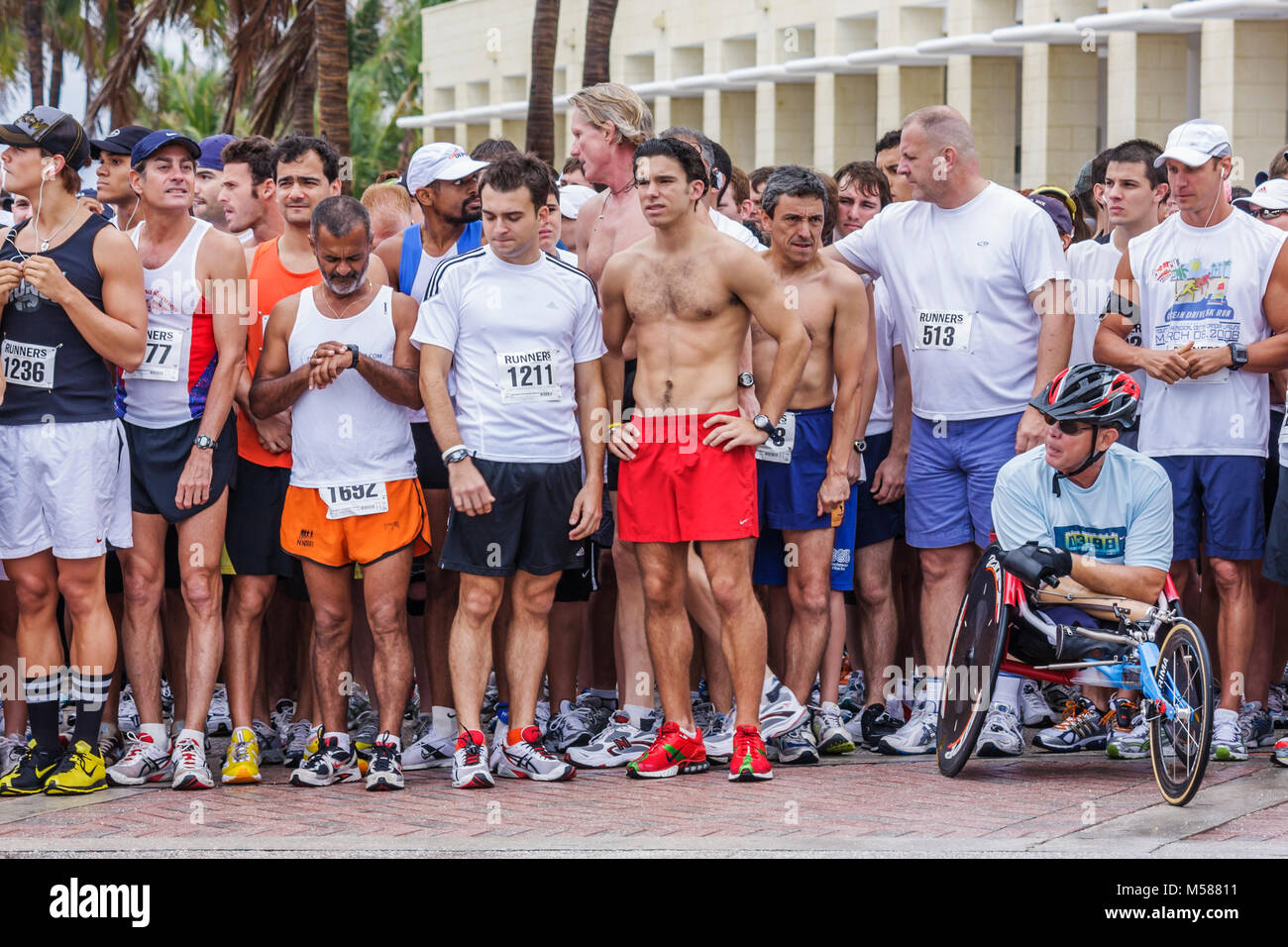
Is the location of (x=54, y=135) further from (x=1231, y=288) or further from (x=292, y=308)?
(x=1231, y=288)

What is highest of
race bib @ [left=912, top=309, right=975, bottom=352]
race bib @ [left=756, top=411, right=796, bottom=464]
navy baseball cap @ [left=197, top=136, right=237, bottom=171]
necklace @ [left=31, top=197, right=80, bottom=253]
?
navy baseball cap @ [left=197, top=136, right=237, bottom=171]

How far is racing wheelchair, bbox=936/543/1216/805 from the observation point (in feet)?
22.2

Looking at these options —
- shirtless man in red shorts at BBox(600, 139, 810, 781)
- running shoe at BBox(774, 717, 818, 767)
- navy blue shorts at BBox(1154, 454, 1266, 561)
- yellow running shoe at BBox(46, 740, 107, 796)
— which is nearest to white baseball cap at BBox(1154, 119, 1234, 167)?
navy blue shorts at BBox(1154, 454, 1266, 561)

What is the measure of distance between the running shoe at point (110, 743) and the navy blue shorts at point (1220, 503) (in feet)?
15.1

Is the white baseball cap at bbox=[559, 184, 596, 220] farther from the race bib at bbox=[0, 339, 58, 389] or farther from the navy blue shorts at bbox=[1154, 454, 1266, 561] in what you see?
the navy blue shorts at bbox=[1154, 454, 1266, 561]

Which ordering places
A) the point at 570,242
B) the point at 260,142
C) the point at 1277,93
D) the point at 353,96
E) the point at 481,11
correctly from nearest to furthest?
the point at 260,142
the point at 570,242
the point at 1277,93
the point at 481,11
the point at 353,96

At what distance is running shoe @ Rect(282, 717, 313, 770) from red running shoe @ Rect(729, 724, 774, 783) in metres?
1.75

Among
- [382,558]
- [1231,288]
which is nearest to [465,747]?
[382,558]

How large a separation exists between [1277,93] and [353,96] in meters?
39.6

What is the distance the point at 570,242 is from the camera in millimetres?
10039

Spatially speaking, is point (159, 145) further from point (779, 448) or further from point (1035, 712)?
point (1035, 712)

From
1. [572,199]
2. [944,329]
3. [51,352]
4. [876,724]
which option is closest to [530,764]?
[876,724]

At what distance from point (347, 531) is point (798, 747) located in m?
2.08

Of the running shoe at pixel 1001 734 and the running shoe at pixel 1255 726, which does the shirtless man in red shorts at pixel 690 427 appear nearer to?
the running shoe at pixel 1001 734
